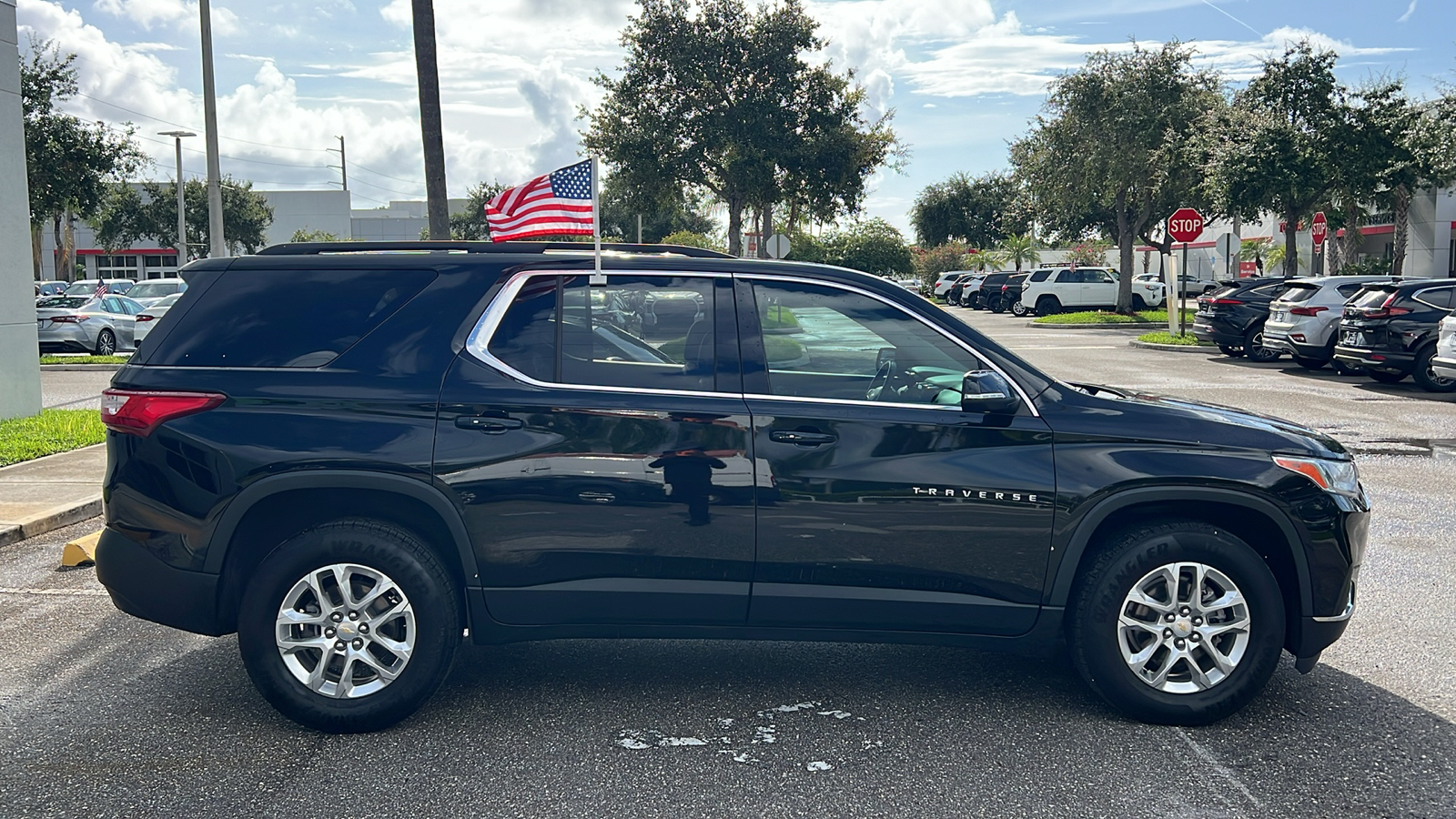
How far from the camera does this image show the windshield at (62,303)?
24567mm

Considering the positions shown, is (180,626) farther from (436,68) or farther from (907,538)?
(436,68)

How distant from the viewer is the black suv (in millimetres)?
4395

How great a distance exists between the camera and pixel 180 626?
455cm

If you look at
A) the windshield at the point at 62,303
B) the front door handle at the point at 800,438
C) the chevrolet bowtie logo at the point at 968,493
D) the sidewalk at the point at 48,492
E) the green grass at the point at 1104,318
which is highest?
the windshield at the point at 62,303

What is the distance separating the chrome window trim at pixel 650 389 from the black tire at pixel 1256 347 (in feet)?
65.6

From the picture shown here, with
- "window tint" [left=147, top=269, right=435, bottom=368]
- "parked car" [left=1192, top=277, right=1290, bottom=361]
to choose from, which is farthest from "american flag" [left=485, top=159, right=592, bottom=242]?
"parked car" [left=1192, top=277, right=1290, bottom=361]

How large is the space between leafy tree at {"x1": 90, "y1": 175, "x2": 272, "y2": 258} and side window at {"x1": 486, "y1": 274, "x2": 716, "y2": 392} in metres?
62.4

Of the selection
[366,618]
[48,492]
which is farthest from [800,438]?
[48,492]

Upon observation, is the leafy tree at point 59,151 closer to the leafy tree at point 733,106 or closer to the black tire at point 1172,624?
the leafy tree at point 733,106

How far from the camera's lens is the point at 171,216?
6425cm

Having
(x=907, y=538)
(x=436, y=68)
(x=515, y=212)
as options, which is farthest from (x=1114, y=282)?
(x=907, y=538)

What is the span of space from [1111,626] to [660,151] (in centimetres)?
3256

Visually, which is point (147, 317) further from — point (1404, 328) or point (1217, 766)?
point (1217, 766)

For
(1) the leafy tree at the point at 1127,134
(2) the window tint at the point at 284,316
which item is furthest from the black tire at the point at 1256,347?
(2) the window tint at the point at 284,316
